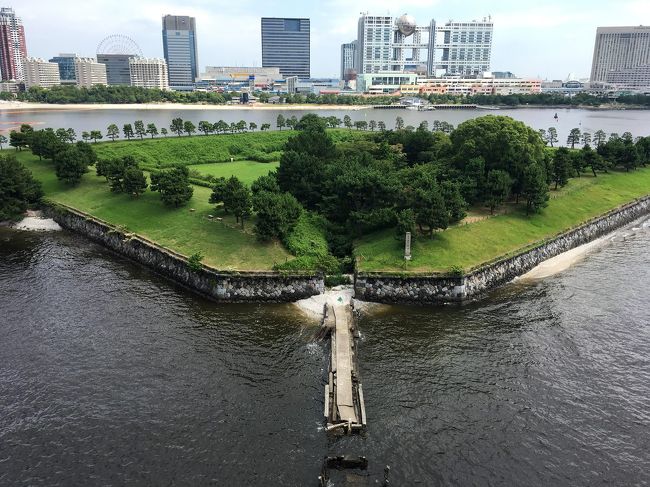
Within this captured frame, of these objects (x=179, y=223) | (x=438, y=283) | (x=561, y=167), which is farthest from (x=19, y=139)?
(x=561, y=167)

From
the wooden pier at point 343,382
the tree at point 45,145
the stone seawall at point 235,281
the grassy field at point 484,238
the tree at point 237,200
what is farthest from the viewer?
the tree at point 45,145

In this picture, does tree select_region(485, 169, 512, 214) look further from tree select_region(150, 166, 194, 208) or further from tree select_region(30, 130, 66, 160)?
tree select_region(30, 130, 66, 160)

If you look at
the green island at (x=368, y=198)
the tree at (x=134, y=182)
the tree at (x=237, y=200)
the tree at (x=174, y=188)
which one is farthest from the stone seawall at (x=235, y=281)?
the tree at (x=134, y=182)

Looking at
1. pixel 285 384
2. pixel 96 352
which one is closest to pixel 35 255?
pixel 96 352

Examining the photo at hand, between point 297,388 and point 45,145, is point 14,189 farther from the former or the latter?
point 297,388

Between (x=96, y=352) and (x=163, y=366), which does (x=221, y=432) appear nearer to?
(x=163, y=366)

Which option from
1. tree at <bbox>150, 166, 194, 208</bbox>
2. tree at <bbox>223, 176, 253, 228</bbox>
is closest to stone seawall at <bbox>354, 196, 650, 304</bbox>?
tree at <bbox>223, 176, 253, 228</bbox>

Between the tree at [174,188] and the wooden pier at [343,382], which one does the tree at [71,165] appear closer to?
the tree at [174,188]
